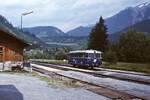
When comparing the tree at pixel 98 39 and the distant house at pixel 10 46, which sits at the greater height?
the tree at pixel 98 39

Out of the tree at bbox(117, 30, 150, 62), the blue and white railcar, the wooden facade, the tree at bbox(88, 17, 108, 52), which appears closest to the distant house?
the wooden facade

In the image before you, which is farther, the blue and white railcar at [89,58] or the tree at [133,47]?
the tree at [133,47]

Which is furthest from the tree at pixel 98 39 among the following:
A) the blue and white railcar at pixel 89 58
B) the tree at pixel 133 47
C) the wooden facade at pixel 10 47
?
the wooden facade at pixel 10 47

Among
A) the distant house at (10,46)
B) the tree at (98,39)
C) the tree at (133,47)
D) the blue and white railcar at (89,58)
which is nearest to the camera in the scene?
the distant house at (10,46)

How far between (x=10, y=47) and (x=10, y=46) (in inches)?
5.0

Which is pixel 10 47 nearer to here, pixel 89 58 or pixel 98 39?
pixel 89 58

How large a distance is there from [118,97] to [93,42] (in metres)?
89.7

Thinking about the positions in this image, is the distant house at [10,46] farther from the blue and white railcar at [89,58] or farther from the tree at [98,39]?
the tree at [98,39]

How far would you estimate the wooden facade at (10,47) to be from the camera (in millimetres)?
43531

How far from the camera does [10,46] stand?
146 feet

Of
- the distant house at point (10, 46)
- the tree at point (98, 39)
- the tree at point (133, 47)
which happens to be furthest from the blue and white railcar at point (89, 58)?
the tree at point (98, 39)

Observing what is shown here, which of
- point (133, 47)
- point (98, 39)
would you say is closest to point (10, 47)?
point (133, 47)

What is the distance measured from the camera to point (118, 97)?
17625 millimetres

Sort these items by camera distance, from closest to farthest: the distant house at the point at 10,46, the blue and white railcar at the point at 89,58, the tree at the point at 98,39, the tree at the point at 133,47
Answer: the distant house at the point at 10,46 < the blue and white railcar at the point at 89,58 < the tree at the point at 133,47 < the tree at the point at 98,39
